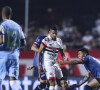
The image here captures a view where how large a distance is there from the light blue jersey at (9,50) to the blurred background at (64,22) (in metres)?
3.06

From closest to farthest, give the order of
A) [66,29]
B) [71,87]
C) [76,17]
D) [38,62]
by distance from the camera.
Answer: [38,62] < [71,87] < [66,29] < [76,17]

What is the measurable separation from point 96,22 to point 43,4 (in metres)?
2.53

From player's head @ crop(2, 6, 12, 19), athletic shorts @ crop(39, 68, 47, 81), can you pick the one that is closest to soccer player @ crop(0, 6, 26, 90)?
player's head @ crop(2, 6, 12, 19)

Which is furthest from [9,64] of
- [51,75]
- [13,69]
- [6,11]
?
[51,75]

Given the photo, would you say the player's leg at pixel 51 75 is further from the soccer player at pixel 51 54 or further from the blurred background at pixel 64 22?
the blurred background at pixel 64 22

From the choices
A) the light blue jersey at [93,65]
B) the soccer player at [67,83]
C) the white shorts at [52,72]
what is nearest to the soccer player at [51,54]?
the white shorts at [52,72]

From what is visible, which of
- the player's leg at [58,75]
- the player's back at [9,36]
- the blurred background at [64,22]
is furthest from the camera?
the blurred background at [64,22]

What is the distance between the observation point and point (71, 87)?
30.0ft

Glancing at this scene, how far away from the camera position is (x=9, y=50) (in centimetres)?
754

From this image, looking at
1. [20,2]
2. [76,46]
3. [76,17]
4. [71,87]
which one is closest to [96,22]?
[76,17]

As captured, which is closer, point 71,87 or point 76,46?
point 71,87

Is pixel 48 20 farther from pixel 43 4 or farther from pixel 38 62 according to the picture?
pixel 38 62

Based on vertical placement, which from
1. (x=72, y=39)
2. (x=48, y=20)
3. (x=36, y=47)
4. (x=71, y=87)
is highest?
(x=48, y=20)

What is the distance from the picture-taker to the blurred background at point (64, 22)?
1201 centimetres
